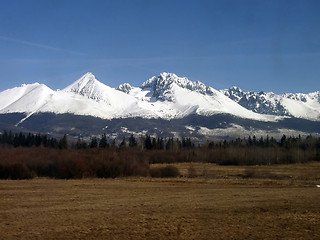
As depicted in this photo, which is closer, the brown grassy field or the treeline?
the brown grassy field

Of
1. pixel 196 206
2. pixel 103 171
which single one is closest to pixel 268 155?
pixel 103 171

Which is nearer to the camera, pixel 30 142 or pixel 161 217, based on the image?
pixel 161 217

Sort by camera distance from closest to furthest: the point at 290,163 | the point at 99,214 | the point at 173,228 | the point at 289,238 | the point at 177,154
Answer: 1. the point at 289,238
2. the point at 173,228
3. the point at 99,214
4. the point at 290,163
5. the point at 177,154

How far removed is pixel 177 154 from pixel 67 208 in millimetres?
115382

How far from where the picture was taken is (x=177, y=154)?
14600 cm

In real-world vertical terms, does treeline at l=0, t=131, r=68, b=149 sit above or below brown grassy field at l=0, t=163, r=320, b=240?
above

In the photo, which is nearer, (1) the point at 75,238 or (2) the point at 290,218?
(1) the point at 75,238

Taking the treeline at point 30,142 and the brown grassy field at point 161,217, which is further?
the treeline at point 30,142

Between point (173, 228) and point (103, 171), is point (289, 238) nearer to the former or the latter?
point (173, 228)

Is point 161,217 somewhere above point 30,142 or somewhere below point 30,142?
below

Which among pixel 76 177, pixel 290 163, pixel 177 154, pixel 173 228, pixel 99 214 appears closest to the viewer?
pixel 173 228

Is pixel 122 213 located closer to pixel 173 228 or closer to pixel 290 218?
pixel 173 228

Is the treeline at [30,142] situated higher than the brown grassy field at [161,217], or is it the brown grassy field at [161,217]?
the treeline at [30,142]

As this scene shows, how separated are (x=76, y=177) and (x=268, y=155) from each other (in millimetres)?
78608
